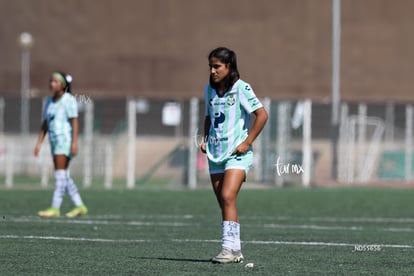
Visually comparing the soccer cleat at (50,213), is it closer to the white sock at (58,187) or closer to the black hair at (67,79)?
the white sock at (58,187)

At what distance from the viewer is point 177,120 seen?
4178cm

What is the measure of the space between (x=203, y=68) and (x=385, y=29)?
781 centimetres

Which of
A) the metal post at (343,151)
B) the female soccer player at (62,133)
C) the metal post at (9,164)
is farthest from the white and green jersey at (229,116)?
the metal post at (343,151)

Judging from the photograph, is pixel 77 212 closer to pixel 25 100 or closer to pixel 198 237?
pixel 198 237

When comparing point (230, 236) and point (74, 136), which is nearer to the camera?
point (230, 236)

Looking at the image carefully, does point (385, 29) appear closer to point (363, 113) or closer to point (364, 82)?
point (364, 82)

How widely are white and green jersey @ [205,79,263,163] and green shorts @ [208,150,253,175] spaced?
6 centimetres

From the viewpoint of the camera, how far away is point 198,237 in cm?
1574

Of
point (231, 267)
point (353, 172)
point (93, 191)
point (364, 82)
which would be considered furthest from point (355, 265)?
point (364, 82)

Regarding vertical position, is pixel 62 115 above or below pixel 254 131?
above

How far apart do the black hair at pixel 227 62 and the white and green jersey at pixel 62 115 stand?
7.62 m

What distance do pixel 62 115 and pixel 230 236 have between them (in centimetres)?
812

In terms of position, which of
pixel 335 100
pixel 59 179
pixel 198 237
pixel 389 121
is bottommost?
pixel 198 237

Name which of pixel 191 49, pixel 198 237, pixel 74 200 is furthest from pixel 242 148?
pixel 191 49
